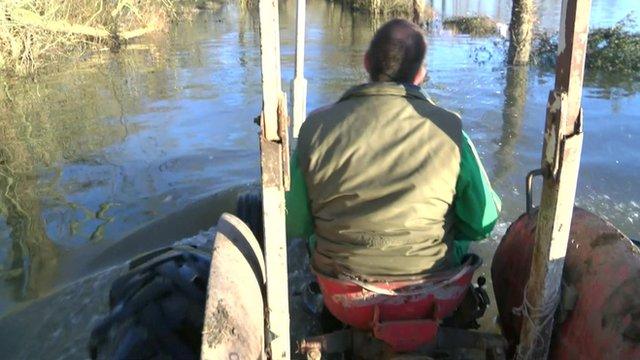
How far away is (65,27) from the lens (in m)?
14.6

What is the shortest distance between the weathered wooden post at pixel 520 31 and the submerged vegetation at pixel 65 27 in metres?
9.80

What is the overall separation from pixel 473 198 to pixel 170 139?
6.35 metres

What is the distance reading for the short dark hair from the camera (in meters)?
2.66

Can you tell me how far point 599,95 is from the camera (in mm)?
10031

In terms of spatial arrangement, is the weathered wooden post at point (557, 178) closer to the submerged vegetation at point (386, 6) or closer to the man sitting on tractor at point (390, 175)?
the man sitting on tractor at point (390, 175)

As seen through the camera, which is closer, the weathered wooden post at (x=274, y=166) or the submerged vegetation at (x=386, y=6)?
the weathered wooden post at (x=274, y=166)

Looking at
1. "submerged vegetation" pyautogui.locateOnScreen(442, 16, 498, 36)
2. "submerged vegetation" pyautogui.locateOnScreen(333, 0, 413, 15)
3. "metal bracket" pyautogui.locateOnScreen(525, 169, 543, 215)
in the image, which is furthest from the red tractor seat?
"submerged vegetation" pyautogui.locateOnScreen(333, 0, 413, 15)

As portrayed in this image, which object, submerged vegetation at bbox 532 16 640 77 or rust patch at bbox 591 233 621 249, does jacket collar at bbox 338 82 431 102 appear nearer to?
rust patch at bbox 591 233 621 249

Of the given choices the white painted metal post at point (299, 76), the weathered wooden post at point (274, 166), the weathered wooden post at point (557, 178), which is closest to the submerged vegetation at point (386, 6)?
the white painted metal post at point (299, 76)

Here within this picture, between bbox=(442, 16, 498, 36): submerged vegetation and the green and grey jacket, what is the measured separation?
52.0 ft

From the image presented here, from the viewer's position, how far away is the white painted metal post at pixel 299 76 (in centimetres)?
360

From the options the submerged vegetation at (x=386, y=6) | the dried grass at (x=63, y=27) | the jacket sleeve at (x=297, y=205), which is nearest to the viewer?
the jacket sleeve at (x=297, y=205)

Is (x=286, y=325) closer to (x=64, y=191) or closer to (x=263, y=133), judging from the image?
(x=263, y=133)

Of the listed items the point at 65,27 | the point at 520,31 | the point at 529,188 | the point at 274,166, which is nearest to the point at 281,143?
the point at 274,166
